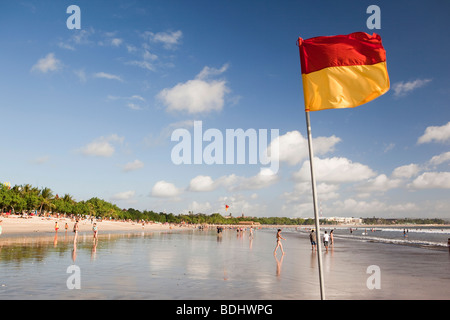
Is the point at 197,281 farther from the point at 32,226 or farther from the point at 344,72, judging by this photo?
the point at 32,226

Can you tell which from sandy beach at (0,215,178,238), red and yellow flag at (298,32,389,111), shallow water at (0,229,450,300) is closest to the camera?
red and yellow flag at (298,32,389,111)

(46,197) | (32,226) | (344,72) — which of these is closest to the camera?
(344,72)

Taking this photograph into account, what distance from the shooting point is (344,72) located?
8312 millimetres

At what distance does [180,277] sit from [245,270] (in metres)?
4.07

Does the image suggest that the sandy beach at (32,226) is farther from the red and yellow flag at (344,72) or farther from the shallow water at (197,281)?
the red and yellow flag at (344,72)

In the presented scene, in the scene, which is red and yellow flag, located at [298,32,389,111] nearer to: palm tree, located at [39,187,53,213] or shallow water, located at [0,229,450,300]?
shallow water, located at [0,229,450,300]

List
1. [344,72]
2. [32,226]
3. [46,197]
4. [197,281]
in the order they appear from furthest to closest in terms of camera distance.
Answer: [46,197]
[32,226]
[197,281]
[344,72]

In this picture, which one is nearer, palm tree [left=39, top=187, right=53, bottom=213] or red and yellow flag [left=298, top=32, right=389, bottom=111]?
red and yellow flag [left=298, top=32, right=389, bottom=111]

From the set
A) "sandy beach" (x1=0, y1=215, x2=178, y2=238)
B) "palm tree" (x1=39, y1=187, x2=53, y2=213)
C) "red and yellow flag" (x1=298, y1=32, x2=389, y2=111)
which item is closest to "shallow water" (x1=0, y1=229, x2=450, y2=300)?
"red and yellow flag" (x1=298, y1=32, x2=389, y2=111)

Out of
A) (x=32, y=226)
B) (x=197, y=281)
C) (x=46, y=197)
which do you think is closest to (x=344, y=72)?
(x=197, y=281)

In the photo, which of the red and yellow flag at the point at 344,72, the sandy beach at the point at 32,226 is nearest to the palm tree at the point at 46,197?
the sandy beach at the point at 32,226

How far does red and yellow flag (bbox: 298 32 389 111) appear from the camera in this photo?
8172 mm
